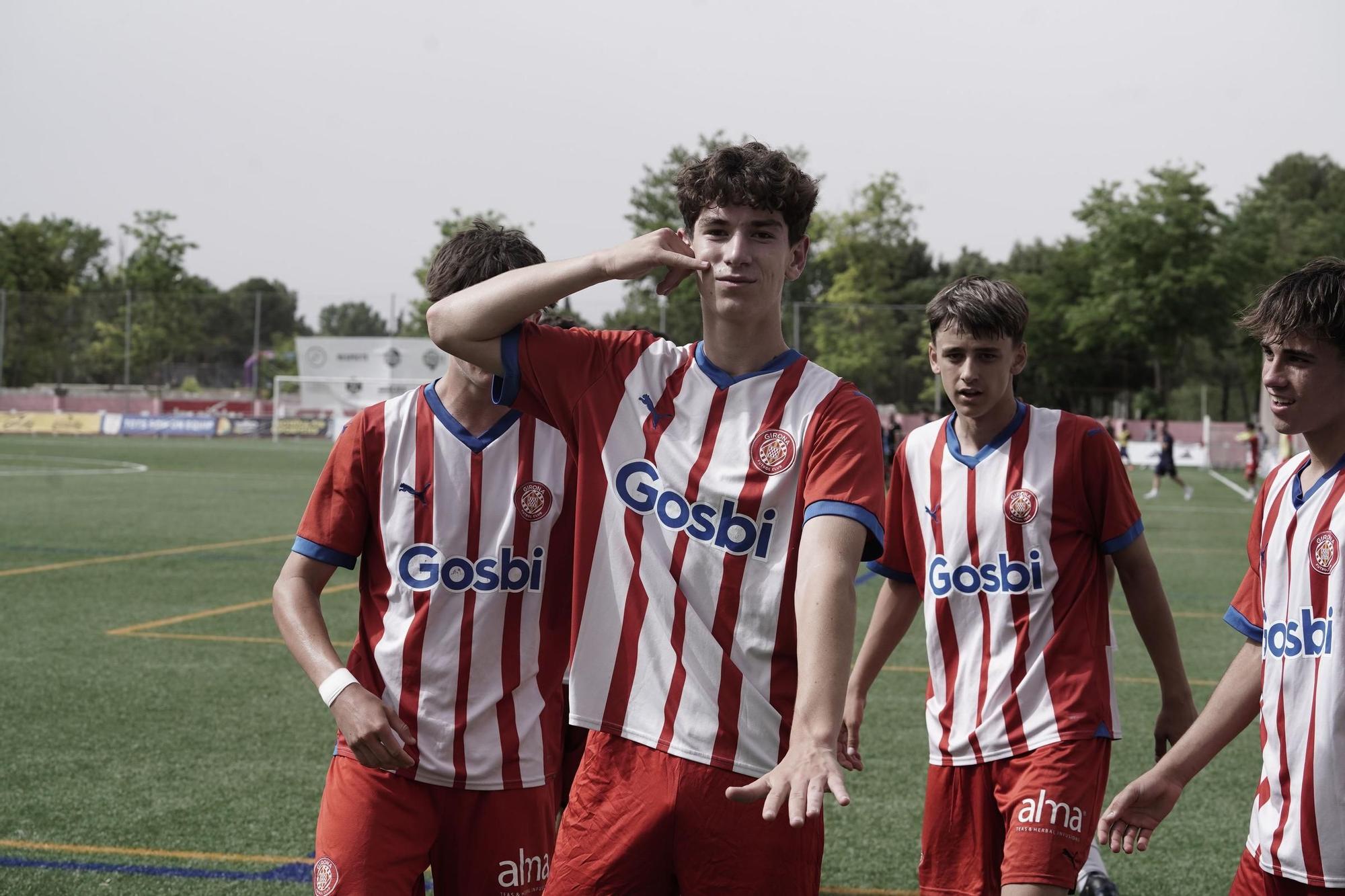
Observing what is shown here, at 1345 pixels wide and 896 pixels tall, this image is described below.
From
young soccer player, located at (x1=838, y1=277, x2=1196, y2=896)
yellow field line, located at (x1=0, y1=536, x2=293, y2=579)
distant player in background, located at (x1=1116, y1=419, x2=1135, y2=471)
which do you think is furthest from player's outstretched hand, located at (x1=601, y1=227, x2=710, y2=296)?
distant player in background, located at (x1=1116, y1=419, x2=1135, y2=471)

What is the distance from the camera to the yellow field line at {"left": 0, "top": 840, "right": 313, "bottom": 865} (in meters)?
5.37

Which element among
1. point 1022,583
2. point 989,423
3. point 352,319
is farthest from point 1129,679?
point 352,319

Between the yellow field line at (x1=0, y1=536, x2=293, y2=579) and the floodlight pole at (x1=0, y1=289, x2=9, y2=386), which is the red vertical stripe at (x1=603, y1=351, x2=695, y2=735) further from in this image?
the floodlight pole at (x1=0, y1=289, x2=9, y2=386)

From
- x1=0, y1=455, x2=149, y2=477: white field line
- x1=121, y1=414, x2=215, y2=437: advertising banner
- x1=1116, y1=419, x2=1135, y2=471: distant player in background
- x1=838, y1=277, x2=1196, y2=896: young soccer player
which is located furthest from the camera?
x1=121, y1=414, x2=215, y2=437: advertising banner

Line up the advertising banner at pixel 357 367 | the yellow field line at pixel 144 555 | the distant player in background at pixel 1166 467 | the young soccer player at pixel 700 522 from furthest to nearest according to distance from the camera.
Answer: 1. the advertising banner at pixel 357 367
2. the distant player in background at pixel 1166 467
3. the yellow field line at pixel 144 555
4. the young soccer player at pixel 700 522

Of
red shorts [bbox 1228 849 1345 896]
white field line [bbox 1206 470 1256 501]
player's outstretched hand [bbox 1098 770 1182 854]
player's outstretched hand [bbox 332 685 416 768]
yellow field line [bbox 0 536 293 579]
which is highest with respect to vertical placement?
player's outstretched hand [bbox 332 685 416 768]

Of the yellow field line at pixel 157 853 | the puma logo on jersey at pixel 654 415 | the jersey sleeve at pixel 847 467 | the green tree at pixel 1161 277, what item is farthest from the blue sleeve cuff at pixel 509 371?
the green tree at pixel 1161 277

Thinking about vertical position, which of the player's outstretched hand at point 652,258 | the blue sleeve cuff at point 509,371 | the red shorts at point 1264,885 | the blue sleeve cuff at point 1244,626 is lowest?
the red shorts at point 1264,885

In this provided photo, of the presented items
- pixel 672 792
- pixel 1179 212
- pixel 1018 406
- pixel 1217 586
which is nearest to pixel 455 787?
pixel 672 792

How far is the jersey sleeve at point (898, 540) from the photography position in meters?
4.45

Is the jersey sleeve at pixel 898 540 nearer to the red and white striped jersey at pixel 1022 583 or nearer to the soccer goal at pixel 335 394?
the red and white striped jersey at pixel 1022 583

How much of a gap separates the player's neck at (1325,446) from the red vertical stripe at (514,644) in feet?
5.93

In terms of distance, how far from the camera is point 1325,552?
2.97 m

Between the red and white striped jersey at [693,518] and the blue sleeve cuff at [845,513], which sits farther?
the red and white striped jersey at [693,518]
